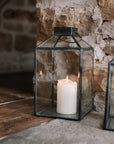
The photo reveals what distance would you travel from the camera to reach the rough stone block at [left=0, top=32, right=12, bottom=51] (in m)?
2.84

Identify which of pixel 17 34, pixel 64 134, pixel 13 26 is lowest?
pixel 64 134

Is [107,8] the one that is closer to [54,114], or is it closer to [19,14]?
[54,114]

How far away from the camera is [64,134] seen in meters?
0.89

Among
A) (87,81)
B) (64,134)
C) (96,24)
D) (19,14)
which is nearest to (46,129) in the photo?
(64,134)

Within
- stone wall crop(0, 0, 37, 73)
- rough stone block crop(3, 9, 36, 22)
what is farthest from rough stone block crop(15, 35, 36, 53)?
rough stone block crop(3, 9, 36, 22)

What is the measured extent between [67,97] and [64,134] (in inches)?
9.1

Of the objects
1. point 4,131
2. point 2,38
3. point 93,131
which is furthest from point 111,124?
point 2,38

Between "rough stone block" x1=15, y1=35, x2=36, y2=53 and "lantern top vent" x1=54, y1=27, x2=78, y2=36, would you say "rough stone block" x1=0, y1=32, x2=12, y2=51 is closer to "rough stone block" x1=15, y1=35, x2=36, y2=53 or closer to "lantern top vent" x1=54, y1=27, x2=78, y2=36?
"rough stone block" x1=15, y1=35, x2=36, y2=53

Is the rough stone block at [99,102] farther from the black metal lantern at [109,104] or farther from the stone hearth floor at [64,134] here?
the stone hearth floor at [64,134]

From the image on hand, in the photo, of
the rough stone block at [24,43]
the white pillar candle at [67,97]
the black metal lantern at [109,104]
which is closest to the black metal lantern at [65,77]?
the white pillar candle at [67,97]

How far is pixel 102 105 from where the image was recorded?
1.20 meters

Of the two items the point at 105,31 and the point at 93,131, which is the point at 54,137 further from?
the point at 105,31

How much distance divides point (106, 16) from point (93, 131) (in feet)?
1.92

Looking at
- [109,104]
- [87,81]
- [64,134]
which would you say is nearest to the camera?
[64,134]
